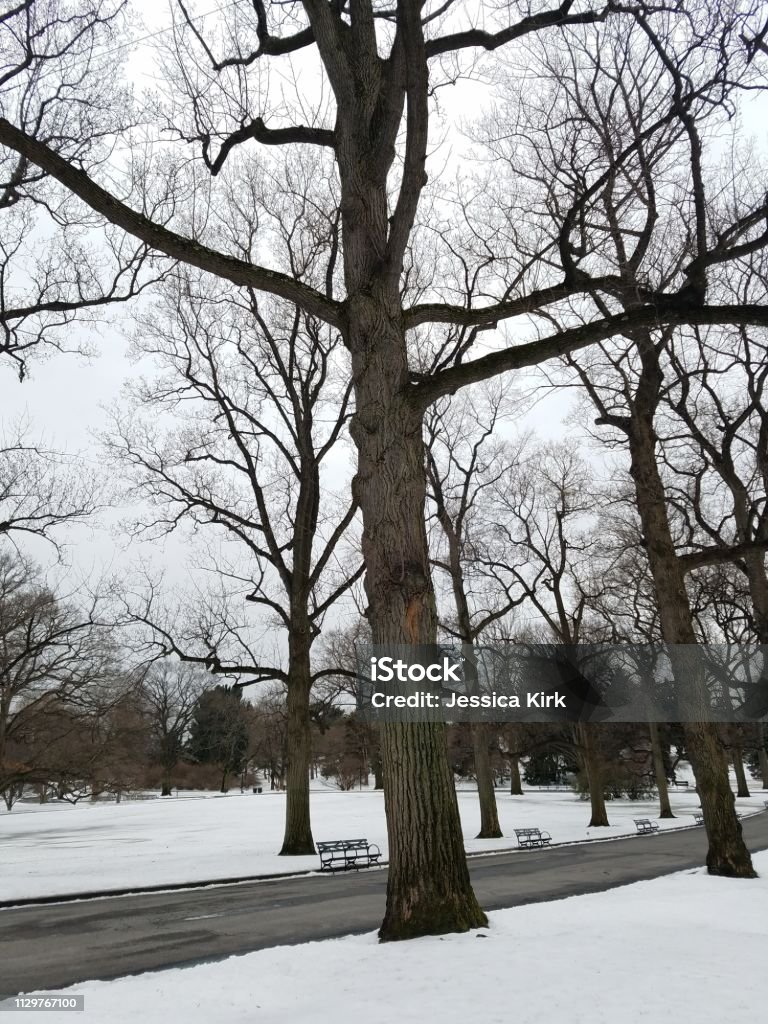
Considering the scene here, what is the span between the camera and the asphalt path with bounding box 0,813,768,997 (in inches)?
305

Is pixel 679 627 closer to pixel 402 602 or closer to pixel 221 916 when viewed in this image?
pixel 402 602

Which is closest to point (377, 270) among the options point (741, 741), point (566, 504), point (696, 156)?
point (696, 156)

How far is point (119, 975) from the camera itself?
7.09 m

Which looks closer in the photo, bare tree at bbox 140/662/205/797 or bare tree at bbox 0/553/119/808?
bare tree at bbox 0/553/119/808

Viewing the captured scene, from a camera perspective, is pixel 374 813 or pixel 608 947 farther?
pixel 374 813

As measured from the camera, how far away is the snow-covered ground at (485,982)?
409 cm

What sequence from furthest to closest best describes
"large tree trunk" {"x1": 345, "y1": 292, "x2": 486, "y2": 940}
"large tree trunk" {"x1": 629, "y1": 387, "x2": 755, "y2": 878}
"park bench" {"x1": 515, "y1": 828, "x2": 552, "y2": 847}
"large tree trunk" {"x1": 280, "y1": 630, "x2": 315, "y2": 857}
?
1. "park bench" {"x1": 515, "y1": 828, "x2": 552, "y2": 847}
2. "large tree trunk" {"x1": 280, "y1": 630, "x2": 315, "y2": 857}
3. "large tree trunk" {"x1": 629, "y1": 387, "x2": 755, "y2": 878}
4. "large tree trunk" {"x1": 345, "y1": 292, "x2": 486, "y2": 940}

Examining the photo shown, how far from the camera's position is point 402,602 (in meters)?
6.57

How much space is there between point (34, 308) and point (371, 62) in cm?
726

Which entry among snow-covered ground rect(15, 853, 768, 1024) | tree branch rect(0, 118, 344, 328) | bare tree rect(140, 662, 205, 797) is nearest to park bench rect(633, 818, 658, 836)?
snow-covered ground rect(15, 853, 768, 1024)

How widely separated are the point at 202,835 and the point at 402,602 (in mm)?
23081

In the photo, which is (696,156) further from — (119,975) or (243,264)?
(119,975)

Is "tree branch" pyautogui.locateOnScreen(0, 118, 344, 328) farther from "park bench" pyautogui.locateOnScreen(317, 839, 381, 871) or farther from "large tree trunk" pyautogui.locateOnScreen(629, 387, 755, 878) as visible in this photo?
"park bench" pyautogui.locateOnScreen(317, 839, 381, 871)

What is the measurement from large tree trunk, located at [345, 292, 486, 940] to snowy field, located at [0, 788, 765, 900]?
1034 centimetres
